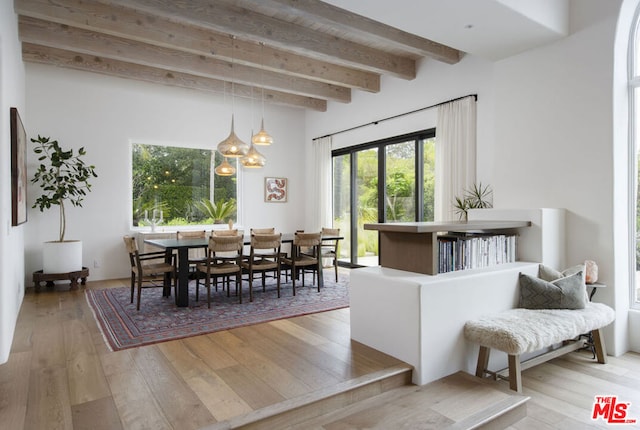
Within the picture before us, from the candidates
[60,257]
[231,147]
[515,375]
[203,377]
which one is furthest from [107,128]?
[515,375]

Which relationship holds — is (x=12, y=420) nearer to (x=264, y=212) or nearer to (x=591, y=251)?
(x=591, y=251)

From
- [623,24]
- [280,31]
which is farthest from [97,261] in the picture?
[623,24]

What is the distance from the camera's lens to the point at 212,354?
296cm

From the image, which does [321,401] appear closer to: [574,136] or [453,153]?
[574,136]

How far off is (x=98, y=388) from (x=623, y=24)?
16.1 ft

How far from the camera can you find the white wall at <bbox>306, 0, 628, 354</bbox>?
3361 mm

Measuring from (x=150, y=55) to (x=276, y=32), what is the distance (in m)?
1.91

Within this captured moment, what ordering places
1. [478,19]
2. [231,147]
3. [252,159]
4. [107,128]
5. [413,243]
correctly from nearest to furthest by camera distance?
1. [413,243]
2. [478,19]
3. [231,147]
4. [252,159]
5. [107,128]

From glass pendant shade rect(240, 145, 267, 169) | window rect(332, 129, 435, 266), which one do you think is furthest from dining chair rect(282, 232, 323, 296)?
window rect(332, 129, 435, 266)

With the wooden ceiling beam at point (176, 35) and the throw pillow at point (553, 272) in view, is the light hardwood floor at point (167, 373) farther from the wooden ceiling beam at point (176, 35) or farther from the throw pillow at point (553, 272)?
the wooden ceiling beam at point (176, 35)

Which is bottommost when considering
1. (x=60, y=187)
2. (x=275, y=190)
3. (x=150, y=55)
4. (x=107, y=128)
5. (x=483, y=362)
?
(x=483, y=362)

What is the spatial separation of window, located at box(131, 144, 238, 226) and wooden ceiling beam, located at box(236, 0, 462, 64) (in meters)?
3.51

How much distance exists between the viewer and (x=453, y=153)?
5230 millimetres

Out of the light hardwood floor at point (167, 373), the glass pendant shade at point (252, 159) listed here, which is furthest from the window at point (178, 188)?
the light hardwood floor at point (167, 373)
